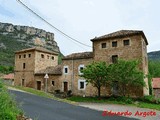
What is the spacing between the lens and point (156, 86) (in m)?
30.9

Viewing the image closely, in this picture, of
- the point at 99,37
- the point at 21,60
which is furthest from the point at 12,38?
the point at 99,37

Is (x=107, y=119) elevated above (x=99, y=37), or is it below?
below

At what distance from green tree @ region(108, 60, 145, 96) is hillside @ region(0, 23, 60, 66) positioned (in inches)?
2068

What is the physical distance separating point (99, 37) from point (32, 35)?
77068 mm

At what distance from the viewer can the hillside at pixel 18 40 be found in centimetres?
7222

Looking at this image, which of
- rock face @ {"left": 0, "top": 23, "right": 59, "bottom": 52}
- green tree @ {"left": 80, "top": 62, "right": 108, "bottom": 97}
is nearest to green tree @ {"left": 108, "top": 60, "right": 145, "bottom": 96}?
green tree @ {"left": 80, "top": 62, "right": 108, "bottom": 97}

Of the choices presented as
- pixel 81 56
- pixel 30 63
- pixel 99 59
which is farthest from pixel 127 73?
pixel 30 63

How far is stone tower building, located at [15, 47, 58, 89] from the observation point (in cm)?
3353

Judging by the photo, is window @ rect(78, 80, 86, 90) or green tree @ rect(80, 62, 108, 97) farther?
window @ rect(78, 80, 86, 90)

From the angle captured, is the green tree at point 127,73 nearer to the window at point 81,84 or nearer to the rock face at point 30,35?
the window at point 81,84

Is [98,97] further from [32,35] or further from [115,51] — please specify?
[32,35]

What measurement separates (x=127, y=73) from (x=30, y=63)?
60.8 ft

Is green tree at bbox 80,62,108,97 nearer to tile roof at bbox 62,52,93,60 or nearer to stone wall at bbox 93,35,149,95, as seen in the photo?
stone wall at bbox 93,35,149,95

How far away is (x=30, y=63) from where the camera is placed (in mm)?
34125
